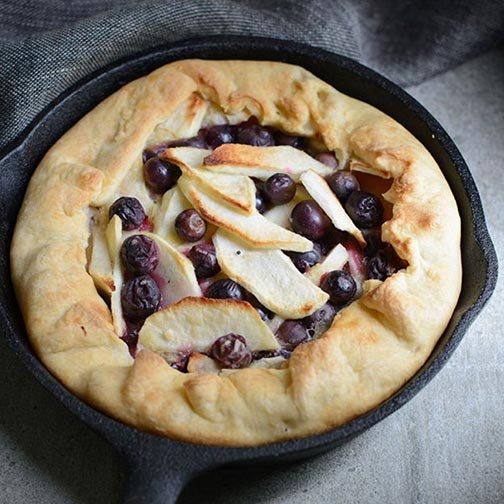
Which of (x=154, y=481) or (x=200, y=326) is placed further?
(x=200, y=326)

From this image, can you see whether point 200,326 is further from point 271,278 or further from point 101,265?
point 101,265

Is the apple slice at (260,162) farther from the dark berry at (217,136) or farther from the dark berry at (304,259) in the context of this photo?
the dark berry at (304,259)

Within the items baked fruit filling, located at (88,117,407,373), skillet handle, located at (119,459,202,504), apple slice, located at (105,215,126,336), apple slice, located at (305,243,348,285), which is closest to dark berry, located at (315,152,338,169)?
baked fruit filling, located at (88,117,407,373)

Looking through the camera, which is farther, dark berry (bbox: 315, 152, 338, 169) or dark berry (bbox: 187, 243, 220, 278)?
dark berry (bbox: 315, 152, 338, 169)

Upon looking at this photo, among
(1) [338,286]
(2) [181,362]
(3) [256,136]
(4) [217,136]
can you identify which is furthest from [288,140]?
(2) [181,362]

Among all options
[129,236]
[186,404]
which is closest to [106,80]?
[129,236]

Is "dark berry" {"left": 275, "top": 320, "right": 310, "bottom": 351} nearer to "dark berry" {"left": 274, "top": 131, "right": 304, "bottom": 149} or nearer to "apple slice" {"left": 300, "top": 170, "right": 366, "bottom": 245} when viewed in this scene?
"apple slice" {"left": 300, "top": 170, "right": 366, "bottom": 245}

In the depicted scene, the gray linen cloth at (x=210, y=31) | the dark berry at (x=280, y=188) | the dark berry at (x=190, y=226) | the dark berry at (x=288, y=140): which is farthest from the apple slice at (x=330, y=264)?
the gray linen cloth at (x=210, y=31)
